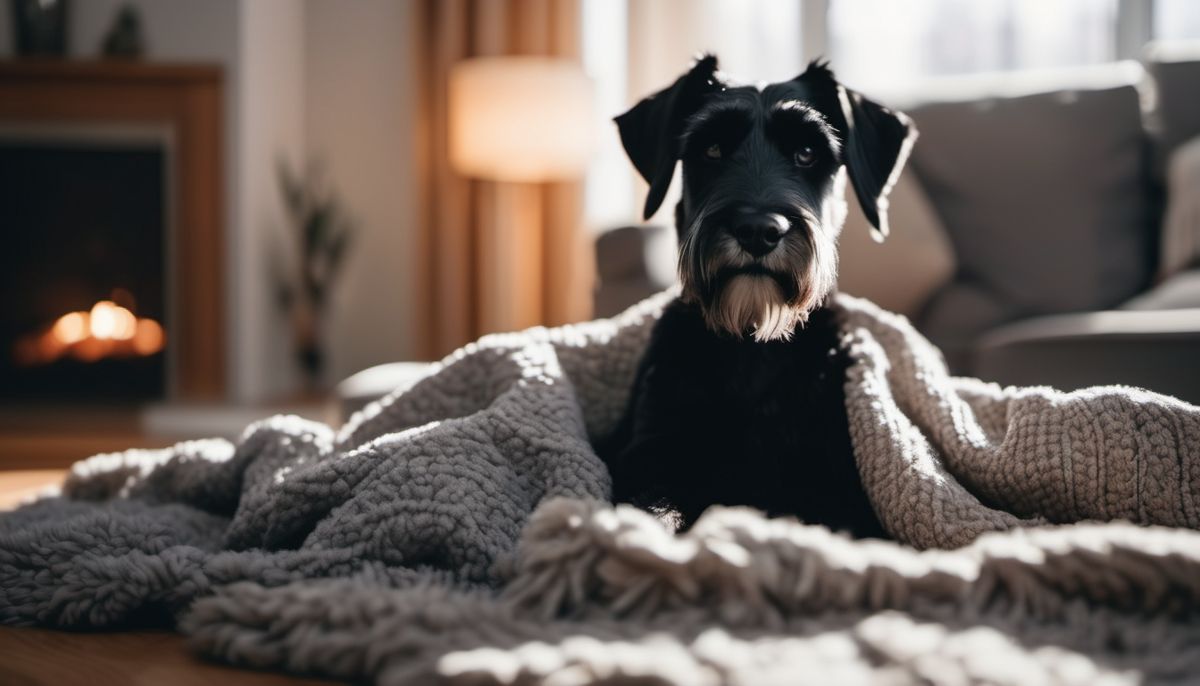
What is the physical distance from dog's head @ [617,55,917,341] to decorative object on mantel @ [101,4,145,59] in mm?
3006

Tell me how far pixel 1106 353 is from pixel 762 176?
84 centimetres

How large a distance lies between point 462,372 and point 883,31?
3.28m

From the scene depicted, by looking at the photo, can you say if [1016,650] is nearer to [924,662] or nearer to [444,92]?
[924,662]

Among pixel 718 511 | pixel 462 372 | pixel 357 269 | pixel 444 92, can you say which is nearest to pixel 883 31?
pixel 444 92

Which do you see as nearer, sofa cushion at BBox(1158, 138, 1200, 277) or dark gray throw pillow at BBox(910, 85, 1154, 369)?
sofa cushion at BBox(1158, 138, 1200, 277)

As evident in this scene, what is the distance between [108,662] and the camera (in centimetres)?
92

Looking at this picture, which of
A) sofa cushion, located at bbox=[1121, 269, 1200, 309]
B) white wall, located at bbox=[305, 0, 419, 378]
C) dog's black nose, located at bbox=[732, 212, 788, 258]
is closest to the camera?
dog's black nose, located at bbox=[732, 212, 788, 258]

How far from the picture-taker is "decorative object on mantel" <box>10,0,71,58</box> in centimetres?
366

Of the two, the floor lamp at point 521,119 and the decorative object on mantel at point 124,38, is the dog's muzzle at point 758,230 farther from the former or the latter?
the decorative object on mantel at point 124,38

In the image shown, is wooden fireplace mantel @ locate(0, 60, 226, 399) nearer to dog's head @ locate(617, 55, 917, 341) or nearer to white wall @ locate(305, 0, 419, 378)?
white wall @ locate(305, 0, 419, 378)

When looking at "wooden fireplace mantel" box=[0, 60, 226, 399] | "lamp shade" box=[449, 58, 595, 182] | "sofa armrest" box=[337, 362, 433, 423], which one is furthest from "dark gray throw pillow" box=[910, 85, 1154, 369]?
"wooden fireplace mantel" box=[0, 60, 226, 399]

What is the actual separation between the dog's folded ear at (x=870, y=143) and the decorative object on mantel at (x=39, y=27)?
3324 mm

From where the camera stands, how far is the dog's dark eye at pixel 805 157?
1.34 metres

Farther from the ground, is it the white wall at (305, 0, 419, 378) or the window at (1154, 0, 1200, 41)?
the window at (1154, 0, 1200, 41)
